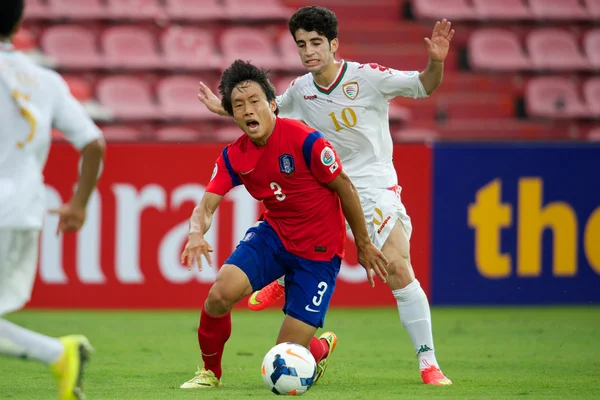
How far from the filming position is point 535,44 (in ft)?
48.7

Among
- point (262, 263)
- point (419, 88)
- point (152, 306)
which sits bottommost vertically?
point (152, 306)

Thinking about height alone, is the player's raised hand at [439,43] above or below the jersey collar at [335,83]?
above

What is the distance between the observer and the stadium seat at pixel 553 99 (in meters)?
14.1

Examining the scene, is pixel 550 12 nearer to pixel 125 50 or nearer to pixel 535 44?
pixel 535 44

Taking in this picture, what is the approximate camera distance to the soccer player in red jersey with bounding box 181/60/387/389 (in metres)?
5.64

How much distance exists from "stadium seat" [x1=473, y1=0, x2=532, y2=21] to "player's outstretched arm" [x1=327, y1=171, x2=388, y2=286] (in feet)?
32.5

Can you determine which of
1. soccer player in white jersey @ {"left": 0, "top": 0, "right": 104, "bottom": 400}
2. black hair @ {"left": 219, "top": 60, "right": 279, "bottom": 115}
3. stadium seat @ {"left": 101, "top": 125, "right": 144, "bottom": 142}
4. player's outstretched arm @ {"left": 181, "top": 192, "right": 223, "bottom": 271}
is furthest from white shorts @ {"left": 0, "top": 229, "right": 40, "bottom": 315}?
stadium seat @ {"left": 101, "top": 125, "right": 144, "bottom": 142}

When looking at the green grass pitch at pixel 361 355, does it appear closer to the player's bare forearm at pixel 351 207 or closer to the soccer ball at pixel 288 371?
the soccer ball at pixel 288 371

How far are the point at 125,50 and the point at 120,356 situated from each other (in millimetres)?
7220

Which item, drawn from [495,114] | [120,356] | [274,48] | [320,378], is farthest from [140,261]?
[495,114]

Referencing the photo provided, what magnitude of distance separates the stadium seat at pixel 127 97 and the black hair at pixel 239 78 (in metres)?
7.34

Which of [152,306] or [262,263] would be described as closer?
[262,263]

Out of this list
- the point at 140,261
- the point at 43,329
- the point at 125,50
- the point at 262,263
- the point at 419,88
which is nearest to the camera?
the point at 262,263

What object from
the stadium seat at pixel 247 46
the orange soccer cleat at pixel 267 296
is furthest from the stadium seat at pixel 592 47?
the orange soccer cleat at pixel 267 296
